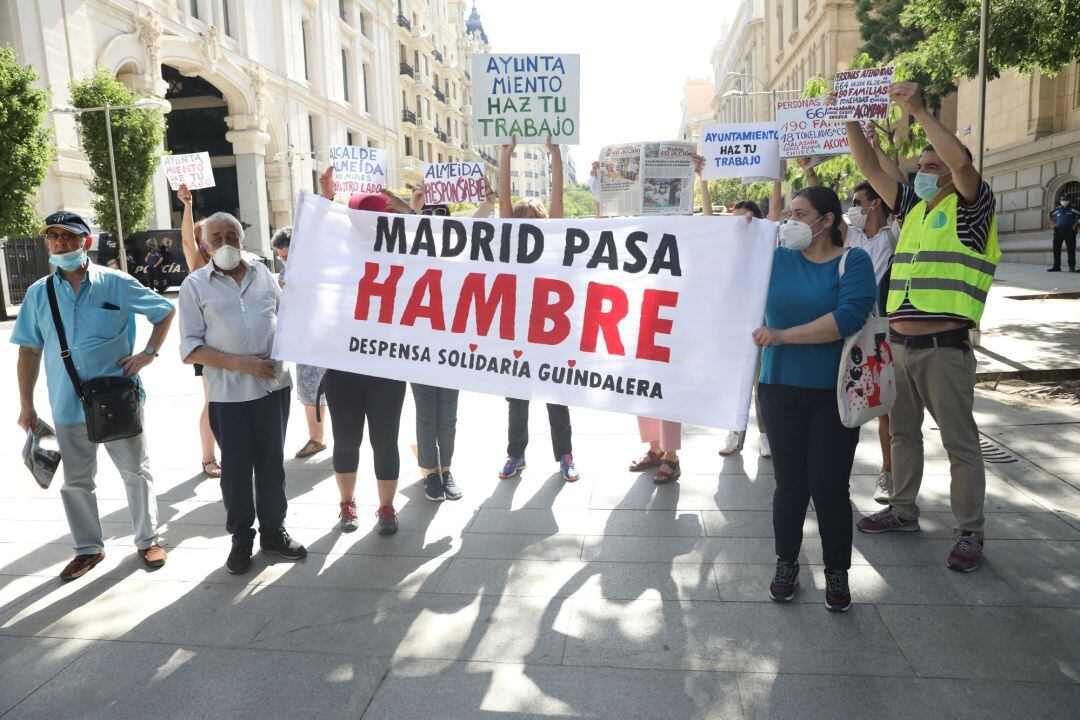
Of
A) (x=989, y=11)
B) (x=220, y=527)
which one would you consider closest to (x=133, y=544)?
(x=220, y=527)

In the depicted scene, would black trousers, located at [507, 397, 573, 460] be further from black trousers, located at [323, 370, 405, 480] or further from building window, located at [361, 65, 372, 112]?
building window, located at [361, 65, 372, 112]

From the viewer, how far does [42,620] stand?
146 inches

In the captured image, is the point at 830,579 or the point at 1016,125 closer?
the point at 830,579

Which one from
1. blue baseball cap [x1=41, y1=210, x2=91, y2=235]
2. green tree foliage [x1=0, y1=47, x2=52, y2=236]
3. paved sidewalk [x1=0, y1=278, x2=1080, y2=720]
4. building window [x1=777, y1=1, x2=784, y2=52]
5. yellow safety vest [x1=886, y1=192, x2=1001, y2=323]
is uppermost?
building window [x1=777, y1=1, x2=784, y2=52]

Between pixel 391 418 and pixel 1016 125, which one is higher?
pixel 1016 125

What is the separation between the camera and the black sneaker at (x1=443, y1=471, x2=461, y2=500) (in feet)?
17.5

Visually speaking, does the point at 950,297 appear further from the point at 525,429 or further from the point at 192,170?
the point at 192,170

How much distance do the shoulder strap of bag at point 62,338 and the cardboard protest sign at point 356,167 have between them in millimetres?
4697

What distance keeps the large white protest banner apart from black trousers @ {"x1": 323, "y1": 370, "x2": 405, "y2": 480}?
0.79ft

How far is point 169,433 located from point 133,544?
2.90m

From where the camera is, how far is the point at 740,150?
7473mm

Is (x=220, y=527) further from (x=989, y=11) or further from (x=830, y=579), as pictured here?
(x=989, y=11)

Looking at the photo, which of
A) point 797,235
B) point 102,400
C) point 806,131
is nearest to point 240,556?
point 102,400

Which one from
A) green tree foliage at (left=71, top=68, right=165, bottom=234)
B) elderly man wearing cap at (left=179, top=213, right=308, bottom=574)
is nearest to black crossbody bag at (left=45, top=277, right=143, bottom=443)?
elderly man wearing cap at (left=179, top=213, right=308, bottom=574)
